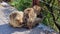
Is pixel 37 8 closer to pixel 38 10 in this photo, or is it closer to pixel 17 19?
pixel 38 10

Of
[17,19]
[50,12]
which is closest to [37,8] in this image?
[50,12]

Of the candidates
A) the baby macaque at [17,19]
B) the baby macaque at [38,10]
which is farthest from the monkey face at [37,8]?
the baby macaque at [17,19]

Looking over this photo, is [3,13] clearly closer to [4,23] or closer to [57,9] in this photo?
[4,23]

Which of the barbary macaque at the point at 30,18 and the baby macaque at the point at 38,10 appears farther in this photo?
the baby macaque at the point at 38,10

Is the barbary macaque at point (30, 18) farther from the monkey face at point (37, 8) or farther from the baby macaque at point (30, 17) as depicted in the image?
the monkey face at point (37, 8)

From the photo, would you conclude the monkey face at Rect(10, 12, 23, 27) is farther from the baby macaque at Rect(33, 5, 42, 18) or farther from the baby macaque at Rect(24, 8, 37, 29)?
the baby macaque at Rect(33, 5, 42, 18)

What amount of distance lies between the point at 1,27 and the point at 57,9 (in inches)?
44.2

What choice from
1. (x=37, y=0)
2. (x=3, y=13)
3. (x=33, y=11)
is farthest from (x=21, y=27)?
(x=3, y=13)

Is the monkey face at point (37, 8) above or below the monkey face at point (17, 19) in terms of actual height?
above

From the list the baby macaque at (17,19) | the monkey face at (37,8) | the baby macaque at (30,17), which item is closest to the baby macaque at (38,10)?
the monkey face at (37,8)

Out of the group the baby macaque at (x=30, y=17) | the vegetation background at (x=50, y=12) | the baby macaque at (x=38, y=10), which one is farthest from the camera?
the baby macaque at (x=38, y=10)

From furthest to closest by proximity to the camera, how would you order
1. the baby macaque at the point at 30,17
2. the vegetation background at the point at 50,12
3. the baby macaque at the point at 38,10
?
the baby macaque at the point at 38,10 < the vegetation background at the point at 50,12 < the baby macaque at the point at 30,17

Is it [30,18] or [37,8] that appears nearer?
[30,18]

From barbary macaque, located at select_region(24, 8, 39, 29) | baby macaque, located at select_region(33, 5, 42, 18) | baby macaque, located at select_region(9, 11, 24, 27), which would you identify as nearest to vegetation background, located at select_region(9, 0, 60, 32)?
baby macaque, located at select_region(33, 5, 42, 18)
